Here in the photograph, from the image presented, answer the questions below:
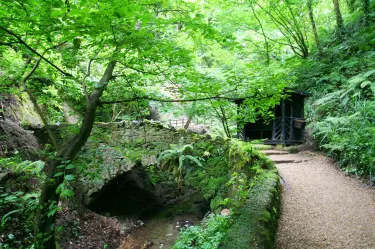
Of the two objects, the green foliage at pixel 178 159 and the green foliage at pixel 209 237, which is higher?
the green foliage at pixel 178 159

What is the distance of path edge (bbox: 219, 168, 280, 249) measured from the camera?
3.26 m

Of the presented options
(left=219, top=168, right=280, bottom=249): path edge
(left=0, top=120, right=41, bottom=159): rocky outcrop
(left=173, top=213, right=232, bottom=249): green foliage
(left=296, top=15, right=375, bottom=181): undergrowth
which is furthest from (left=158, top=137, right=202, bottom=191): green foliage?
(left=296, top=15, right=375, bottom=181): undergrowth

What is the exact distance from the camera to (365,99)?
339 inches

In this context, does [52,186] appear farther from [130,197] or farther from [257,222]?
[130,197]

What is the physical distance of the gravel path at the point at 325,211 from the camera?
3965 millimetres

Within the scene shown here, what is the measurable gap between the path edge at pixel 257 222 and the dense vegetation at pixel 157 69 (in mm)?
794

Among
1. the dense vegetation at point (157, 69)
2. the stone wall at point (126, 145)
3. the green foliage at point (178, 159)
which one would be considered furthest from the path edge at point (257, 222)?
the stone wall at point (126, 145)

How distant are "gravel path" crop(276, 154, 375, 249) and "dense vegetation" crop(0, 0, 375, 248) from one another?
2.92ft

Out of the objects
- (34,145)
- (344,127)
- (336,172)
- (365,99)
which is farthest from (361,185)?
(34,145)

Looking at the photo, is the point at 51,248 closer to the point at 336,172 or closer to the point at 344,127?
the point at 336,172

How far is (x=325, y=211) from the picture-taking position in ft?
16.6

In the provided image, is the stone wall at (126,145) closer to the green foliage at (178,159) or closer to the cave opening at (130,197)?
the green foliage at (178,159)

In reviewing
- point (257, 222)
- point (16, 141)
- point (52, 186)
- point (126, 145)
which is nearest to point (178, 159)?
point (126, 145)

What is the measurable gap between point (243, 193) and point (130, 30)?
131 inches
